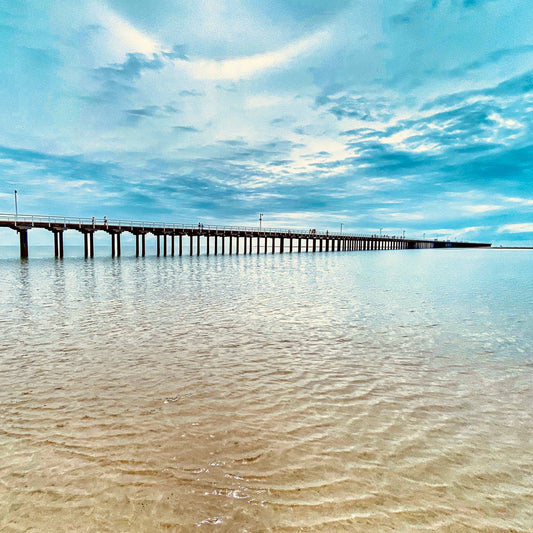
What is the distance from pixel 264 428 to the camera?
4.00 m

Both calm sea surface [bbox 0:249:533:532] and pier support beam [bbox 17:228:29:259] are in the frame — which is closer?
calm sea surface [bbox 0:249:533:532]

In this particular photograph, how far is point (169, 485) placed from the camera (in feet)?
9.87

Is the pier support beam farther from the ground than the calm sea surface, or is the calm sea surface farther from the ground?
the pier support beam

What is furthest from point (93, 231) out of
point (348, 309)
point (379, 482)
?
point (379, 482)

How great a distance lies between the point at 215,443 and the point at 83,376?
9.66ft

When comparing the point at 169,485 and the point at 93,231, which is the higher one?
the point at 93,231

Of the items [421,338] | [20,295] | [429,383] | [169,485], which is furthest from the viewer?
[20,295]

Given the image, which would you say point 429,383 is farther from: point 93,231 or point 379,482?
point 93,231

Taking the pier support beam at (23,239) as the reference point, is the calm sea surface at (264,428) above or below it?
below

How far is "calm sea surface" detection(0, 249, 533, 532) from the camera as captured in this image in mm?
2734

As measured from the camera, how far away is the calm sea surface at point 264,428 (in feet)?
8.97

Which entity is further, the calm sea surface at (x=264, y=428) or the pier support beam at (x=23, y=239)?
the pier support beam at (x=23, y=239)

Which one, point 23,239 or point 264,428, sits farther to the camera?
point 23,239

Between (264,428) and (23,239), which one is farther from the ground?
(23,239)
